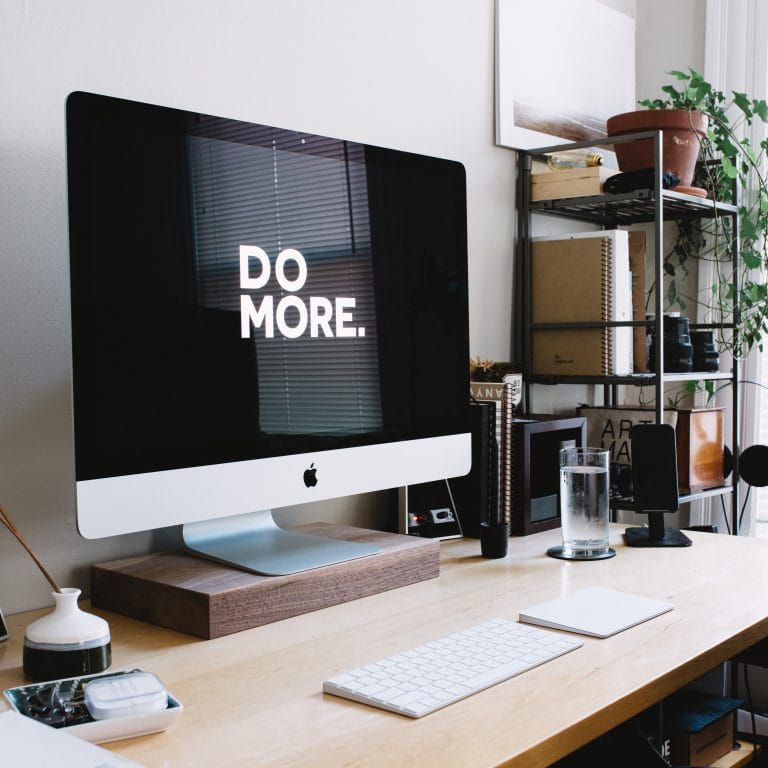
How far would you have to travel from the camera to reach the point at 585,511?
5.11ft

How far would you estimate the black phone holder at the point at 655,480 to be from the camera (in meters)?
1.64

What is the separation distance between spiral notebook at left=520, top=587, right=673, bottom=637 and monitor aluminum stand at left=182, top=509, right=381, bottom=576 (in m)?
0.27

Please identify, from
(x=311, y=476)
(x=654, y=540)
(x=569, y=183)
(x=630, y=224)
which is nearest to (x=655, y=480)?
(x=654, y=540)

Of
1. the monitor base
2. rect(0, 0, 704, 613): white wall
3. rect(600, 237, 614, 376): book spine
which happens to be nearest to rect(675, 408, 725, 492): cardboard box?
rect(600, 237, 614, 376): book spine

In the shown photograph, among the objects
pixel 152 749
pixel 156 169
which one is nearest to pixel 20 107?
pixel 156 169

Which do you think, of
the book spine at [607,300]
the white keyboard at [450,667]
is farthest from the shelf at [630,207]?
the white keyboard at [450,667]

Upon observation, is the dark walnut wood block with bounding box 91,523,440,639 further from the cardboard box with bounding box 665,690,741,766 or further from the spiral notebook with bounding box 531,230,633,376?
the spiral notebook with bounding box 531,230,633,376

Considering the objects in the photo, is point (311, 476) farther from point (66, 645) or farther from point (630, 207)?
point (630, 207)

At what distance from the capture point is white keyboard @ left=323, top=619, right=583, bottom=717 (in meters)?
0.90

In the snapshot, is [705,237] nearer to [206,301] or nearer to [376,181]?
[376,181]

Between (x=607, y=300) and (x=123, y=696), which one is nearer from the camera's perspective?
(x=123, y=696)

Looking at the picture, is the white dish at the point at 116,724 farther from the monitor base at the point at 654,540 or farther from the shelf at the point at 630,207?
the shelf at the point at 630,207

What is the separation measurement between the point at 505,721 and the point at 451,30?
150cm

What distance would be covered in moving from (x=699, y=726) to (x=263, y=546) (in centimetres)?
84
